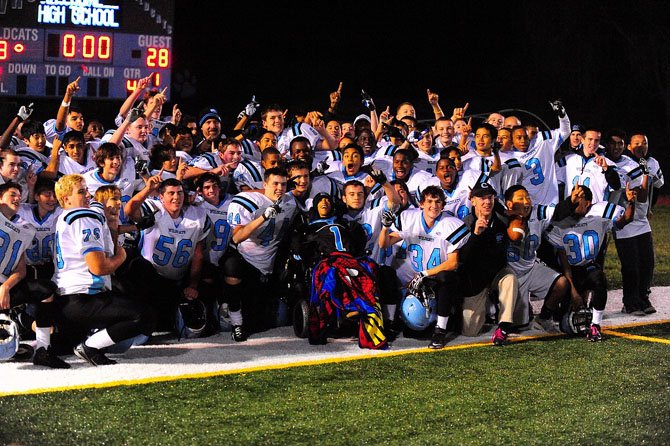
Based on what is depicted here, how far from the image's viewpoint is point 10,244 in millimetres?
6539

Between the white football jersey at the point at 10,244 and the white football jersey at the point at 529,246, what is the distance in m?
3.42

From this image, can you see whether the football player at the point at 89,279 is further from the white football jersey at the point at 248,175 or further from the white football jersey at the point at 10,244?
the white football jersey at the point at 248,175

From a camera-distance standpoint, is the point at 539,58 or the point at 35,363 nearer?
the point at 35,363

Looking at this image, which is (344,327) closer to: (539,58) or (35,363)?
(35,363)

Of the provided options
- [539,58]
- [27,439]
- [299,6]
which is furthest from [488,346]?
[299,6]

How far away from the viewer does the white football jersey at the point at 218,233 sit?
7794 millimetres

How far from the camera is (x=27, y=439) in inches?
194

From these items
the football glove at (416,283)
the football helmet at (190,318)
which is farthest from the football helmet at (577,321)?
the football helmet at (190,318)

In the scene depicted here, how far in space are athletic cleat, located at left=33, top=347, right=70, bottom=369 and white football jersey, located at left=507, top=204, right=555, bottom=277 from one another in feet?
10.9

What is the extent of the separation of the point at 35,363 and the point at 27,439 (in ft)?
4.89

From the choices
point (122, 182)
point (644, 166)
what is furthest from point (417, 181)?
point (122, 182)

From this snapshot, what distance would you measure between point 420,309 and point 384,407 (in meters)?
1.92

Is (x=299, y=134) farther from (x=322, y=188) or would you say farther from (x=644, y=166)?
(x=644, y=166)

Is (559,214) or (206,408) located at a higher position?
(559,214)
